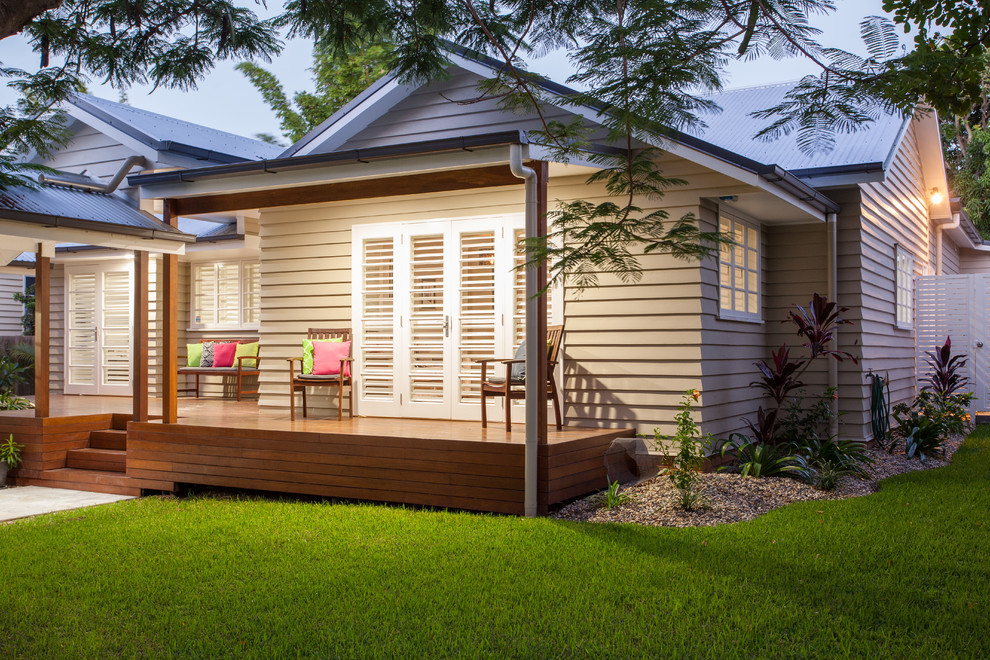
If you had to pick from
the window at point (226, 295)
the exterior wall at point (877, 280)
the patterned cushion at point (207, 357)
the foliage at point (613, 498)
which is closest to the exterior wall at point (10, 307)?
the window at point (226, 295)

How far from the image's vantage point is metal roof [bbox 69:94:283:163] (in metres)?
9.84

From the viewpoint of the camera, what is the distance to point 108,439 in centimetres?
856

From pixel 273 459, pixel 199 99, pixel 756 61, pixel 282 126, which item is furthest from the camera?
pixel 199 99

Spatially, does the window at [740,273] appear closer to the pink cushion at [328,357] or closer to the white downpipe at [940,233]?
the pink cushion at [328,357]

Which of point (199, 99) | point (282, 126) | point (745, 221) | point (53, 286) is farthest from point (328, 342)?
point (199, 99)

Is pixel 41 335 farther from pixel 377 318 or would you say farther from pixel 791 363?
pixel 791 363

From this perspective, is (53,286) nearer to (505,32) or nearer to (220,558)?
(220,558)

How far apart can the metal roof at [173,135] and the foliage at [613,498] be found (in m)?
6.17

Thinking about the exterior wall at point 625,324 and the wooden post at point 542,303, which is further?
the exterior wall at point 625,324

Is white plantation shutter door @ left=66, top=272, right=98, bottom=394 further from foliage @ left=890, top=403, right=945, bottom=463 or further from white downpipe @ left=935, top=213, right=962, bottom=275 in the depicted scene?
white downpipe @ left=935, top=213, right=962, bottom=275

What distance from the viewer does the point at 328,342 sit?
8.40 m

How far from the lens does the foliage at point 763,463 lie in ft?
23.7

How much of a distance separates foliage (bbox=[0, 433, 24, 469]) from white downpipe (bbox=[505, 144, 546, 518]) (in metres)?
5.25

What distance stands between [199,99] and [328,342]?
6190 cm
